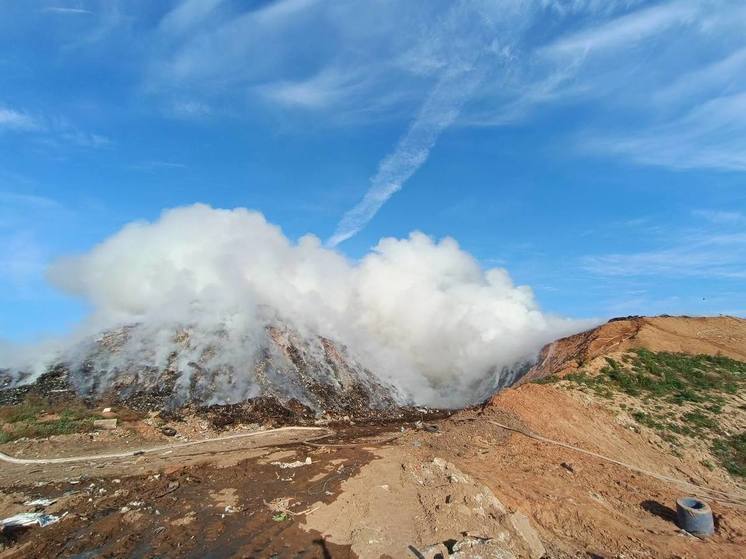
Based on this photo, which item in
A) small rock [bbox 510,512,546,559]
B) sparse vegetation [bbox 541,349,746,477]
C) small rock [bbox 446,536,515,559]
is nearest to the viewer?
small rock [bbox 446,536,515,559]

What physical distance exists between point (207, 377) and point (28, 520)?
749 inches

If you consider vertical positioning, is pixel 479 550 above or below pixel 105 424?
below

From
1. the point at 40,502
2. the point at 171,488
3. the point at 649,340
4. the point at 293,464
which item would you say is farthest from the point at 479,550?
the point at 649,340

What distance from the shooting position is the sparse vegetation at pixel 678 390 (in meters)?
18.1

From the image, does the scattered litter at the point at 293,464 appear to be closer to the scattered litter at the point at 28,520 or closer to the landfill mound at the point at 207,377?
the scattered litter at the point at 28,520

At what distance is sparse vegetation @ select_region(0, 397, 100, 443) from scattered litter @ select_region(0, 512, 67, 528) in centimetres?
1067

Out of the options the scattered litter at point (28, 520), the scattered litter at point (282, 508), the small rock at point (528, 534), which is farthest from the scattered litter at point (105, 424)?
the small rock at point (528, 534)

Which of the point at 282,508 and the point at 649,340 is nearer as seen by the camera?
the point at 282,508

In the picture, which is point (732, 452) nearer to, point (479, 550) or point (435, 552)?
point (479, 550)

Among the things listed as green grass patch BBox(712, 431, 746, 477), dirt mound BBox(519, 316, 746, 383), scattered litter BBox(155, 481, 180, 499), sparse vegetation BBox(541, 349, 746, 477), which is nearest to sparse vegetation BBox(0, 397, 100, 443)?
scattered litter BBox(155, 481, 180, 499)

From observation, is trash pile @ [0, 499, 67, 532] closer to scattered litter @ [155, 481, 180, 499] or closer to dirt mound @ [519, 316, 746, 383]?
scattered litter @ [155, 481, 180, 499]

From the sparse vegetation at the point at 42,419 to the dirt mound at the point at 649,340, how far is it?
25008 mm

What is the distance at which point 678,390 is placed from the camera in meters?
21.9

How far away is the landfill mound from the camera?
1038 inches
